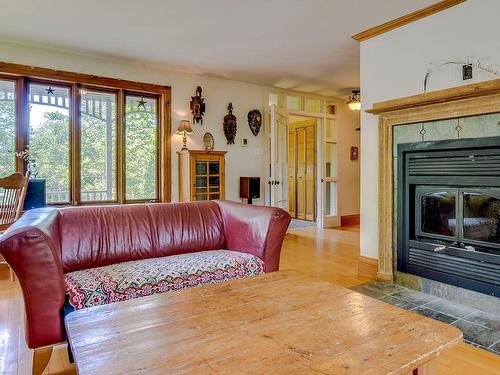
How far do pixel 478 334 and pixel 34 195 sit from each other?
13.6 ft

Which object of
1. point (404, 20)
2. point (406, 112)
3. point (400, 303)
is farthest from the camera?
point (404, 20)

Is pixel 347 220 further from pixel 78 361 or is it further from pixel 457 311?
pixel 78 361

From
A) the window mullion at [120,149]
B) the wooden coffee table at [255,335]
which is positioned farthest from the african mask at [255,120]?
the wooden coffee table at [255,335]

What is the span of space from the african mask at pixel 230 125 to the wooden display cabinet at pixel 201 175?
49 cm

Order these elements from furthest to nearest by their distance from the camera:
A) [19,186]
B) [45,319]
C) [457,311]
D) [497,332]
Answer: [19,186] → [457,311] → [497,332] → [45,319]

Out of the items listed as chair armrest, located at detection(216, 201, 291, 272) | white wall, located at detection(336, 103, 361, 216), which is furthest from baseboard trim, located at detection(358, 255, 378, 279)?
white wall, located at detection(336, 103, 361, 216)

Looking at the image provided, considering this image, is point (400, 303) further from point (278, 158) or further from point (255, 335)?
point (278, 158)

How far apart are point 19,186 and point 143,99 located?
2.14m

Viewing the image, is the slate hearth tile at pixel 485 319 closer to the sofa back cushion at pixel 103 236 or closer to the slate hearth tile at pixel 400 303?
the slate hearth tile at pixel 400 303

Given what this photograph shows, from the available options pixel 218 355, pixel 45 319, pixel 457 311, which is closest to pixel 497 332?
pixel 457 311

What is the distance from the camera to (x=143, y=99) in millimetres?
4840

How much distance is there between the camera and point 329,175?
6.71 m

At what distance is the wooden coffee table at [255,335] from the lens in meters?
0.97

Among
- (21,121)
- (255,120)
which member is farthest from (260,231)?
(255,120)
